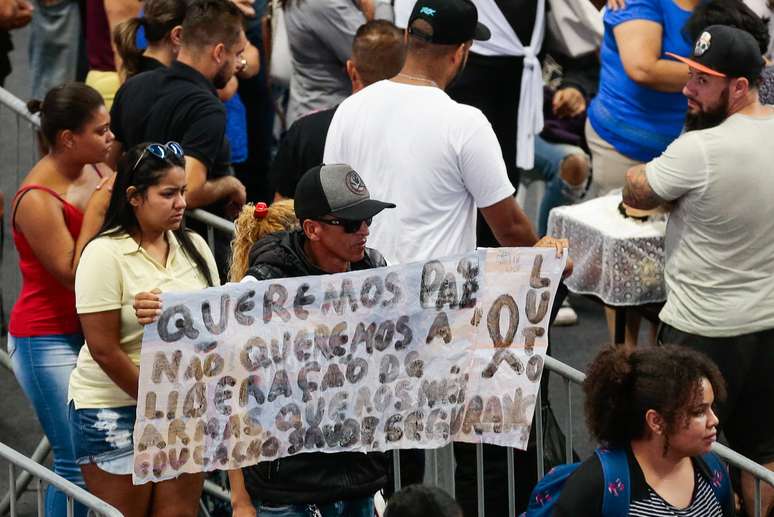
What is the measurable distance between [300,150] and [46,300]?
1192 millimetres

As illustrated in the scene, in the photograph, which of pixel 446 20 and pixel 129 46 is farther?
pixel 129 46

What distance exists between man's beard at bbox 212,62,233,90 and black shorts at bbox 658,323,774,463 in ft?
6.90

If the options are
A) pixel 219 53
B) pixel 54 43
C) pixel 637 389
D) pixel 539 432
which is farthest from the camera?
pixel 54 43

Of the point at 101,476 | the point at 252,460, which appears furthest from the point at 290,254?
the point at 101,476

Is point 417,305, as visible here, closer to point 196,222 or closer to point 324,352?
point 324,352

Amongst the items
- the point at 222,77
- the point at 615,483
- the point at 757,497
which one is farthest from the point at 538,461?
the point at 222,77

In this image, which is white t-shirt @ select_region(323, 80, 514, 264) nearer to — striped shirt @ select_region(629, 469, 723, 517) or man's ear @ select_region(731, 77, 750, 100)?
man's ear @ select_region(731, 77, 750, 100)

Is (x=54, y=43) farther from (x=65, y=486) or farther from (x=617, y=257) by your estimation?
(x=65, y=486)

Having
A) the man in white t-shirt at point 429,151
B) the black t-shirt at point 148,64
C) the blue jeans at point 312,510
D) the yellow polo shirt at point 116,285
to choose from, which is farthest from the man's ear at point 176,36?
the blue jeans at point 312,510

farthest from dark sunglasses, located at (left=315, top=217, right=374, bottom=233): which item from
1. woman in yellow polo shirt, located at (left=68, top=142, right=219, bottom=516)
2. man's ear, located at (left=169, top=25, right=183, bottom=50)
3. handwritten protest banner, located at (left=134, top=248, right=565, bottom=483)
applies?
man's ear, located at (left=169, top=25, right=183, bottom=50)

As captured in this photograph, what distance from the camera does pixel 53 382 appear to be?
5.64m

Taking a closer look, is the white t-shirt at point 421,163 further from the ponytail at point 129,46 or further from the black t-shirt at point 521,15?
the black t-shirt at point 521,15

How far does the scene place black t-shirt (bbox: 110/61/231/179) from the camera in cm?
613

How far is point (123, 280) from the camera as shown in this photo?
199 inches
